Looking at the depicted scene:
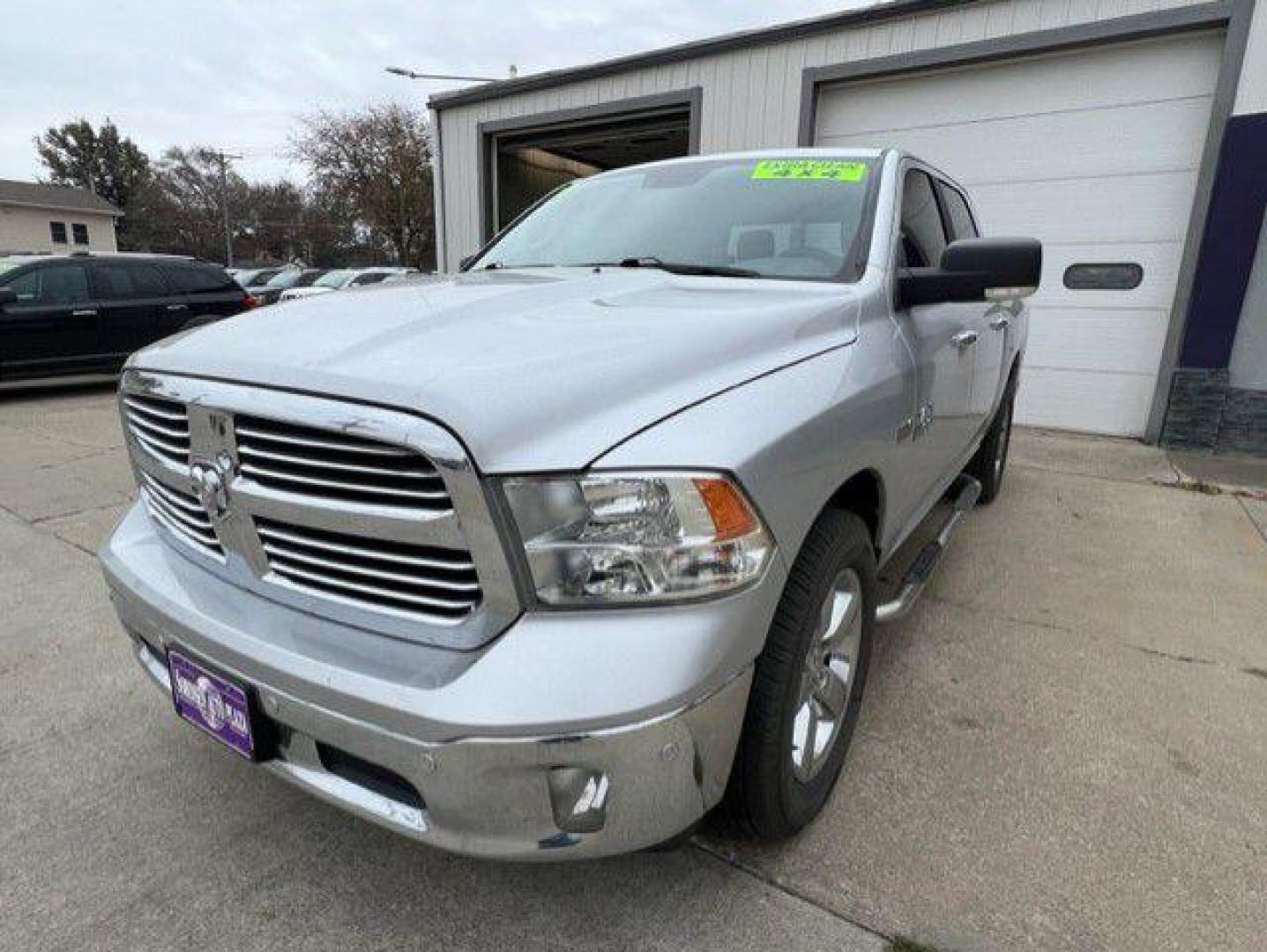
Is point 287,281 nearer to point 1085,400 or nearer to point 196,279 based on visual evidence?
point 196,279

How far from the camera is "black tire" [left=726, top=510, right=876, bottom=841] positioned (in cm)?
160

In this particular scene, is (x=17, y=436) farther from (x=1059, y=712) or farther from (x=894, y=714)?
(x=1059, y=712)

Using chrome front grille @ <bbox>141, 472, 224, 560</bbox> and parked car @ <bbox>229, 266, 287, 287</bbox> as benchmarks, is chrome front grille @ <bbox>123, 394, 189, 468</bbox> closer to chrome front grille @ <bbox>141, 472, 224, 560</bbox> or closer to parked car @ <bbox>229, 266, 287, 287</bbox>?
chrome front grille @ <bbox>141, 472, 224, 560</bbox>

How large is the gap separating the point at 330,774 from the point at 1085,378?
7284 millimetres

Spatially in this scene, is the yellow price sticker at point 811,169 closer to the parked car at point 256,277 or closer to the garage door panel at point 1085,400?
the garage door panel at point 1085,400

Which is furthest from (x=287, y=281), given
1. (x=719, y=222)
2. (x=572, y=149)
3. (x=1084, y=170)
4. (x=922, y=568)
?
(x=922, y=568)

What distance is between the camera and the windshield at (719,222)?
8.02 ft

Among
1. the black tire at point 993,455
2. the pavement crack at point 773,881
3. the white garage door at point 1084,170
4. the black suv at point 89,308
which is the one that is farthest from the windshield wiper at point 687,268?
the black suv at point 89,308

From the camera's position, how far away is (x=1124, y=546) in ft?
14.0

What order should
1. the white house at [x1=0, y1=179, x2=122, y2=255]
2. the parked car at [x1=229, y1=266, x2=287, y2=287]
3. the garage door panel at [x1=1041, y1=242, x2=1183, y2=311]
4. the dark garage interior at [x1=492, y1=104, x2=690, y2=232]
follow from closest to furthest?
the garage door panel at [x1=1041, y1=242, x2=1183, y2=311] < the dark garage interior at [x1=492, y1=104, x2=690, y2=232] < the parked car at [x1=229, y1=266, x2=287, y2=287] < the white house at [x1=0, y1=179, x2=122, y2=255]

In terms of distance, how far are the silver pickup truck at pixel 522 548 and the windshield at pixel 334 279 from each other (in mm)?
16240

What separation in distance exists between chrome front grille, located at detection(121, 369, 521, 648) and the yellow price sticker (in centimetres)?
189

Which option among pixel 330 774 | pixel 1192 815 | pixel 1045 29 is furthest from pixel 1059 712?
pixel 1045 29


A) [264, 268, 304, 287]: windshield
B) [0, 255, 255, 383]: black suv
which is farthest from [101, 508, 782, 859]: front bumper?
[264, 268, 304, 287]: windshield
